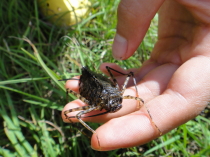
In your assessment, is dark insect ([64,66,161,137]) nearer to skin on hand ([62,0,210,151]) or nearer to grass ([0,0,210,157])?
skin on hand ([62,0,210,151])

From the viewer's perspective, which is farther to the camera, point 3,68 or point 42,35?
point 42,35

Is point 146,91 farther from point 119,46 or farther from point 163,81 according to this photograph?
point 119,46

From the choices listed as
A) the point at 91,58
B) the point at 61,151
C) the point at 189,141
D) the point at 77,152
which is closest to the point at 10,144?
the point at 61,151

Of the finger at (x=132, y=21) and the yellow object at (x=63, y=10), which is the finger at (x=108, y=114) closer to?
the finger at (x=132, y=21)

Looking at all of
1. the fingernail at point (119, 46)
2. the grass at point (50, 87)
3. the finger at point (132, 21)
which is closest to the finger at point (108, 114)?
the grass at point (50, 87)

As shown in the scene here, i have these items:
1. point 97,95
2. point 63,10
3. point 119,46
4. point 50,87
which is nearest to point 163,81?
point 119,46

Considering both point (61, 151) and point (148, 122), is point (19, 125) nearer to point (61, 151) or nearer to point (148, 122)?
point (61, 151)

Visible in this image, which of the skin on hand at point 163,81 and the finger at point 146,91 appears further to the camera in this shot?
the finger at point 146,91

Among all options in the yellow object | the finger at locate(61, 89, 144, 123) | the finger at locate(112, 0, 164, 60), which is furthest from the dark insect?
the yellow object
